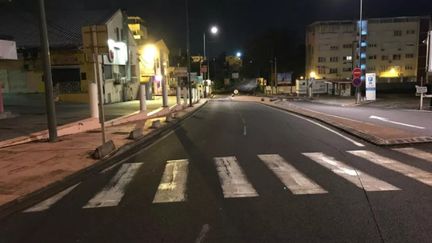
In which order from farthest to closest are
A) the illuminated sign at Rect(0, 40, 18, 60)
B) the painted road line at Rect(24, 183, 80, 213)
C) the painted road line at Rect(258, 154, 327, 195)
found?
1. the illuminated sign at Rect(0, 40, 18, 60)
2. the painted road line at Rect(258, 154, 327, 195)
3. the painted road line at Rect(24, 183, 80, 213)

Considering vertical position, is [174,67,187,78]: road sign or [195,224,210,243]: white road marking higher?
[174,67,187,78]: road sign

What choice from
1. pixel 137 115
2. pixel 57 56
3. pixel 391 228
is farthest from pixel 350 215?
pixel 57 56

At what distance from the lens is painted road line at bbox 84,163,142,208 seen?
7.28m

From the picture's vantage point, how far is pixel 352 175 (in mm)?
8734

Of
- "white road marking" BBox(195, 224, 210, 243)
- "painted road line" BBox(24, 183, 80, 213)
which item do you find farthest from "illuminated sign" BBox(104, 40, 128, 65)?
"white road marking" BBox(195, 224, 210, 243)

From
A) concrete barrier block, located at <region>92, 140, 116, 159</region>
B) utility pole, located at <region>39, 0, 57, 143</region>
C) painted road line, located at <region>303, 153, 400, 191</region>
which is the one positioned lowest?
painted road line, located at <region>303, 153, 400, 191</region>

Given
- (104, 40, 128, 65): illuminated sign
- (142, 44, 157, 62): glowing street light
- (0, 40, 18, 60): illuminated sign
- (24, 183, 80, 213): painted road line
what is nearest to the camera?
(24, 183, 80, 213): painted road line

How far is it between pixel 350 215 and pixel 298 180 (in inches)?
88.1

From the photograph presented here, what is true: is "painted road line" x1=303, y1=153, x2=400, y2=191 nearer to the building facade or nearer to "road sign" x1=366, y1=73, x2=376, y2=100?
the building facade

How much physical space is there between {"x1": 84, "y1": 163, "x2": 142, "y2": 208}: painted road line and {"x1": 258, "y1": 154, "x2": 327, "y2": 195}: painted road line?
319 centimetres

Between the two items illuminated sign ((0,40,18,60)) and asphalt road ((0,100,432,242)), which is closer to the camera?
asphalt road ((0,100,432,242))

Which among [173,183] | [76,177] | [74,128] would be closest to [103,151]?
[76,177]

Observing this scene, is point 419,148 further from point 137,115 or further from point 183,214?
point 137,115

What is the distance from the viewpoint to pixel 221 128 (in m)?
18.6
